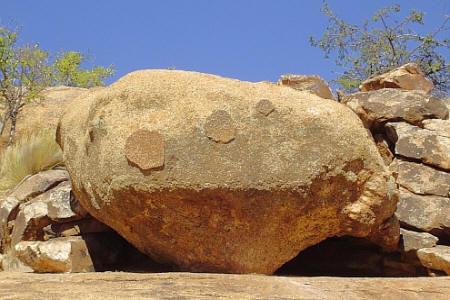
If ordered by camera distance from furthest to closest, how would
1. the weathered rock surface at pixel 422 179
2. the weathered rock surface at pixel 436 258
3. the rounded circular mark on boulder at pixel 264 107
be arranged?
the weathered rock surface at pixel 422 179, the weathered rock surface at pixel 436 258, the rounded circular mark on boulder at pixel 264 107

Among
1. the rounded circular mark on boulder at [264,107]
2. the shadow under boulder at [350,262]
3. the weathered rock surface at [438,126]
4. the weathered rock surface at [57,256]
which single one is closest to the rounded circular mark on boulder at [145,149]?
the rounded circular mark on boulder at [264,107]

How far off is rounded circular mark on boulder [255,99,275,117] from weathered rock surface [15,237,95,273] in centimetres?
186

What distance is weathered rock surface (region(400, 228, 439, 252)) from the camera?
174 inches

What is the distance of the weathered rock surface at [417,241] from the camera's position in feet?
14.5

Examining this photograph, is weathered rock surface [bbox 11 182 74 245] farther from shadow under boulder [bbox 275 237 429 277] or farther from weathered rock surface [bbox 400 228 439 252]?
weathered rock surface [bbox 400 228 439 252]

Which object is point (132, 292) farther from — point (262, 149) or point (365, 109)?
point (365, 109)

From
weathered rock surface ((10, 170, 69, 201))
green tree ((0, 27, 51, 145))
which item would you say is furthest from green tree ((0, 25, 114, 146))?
weathered rock surface ((10, 170, 69, 201))

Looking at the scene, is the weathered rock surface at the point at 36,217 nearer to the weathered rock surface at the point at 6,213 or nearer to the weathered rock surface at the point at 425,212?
the weathered rock surface at the point at 6,213

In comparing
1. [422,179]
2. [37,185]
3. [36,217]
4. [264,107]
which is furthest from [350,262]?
[37,185]

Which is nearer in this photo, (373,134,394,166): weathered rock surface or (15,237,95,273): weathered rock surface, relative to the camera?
(15,237,95,273): weathered rock surface

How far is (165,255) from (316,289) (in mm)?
1453

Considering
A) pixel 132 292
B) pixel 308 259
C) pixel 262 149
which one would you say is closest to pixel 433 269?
pixel 308 259

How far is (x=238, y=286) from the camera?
2.83 m

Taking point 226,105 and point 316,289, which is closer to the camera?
point 316,289
